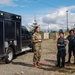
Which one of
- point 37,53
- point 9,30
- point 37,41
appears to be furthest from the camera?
point 9,30

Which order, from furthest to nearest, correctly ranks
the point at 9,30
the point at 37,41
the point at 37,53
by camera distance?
1. the point at 9,30
2. the point at 37,53
3. the point at 37,41

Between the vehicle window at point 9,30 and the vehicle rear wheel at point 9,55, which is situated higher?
the vehicle window at point 9,30

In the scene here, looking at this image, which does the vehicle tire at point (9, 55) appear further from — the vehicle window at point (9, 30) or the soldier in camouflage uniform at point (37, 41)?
the soldier in camouflage uniform at point (37, 41)

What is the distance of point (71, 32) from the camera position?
11.8m

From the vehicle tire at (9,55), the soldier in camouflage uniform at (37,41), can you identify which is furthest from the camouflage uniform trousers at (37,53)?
the vehicle tire at (9,55)

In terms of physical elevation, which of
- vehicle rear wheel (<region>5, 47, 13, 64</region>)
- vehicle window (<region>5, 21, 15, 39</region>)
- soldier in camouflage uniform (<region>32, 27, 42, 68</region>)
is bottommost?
vehicle rear wheel (<region>5, 47, 13, 64</region>)

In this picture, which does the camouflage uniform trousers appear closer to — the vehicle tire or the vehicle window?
the vehicle tire

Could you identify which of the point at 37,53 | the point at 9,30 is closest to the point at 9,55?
the point at 9,30

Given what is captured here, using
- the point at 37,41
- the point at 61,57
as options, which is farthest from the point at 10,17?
the point at 61,57

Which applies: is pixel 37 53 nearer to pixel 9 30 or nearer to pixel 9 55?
pixel 9 55

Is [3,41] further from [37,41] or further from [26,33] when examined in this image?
[26,33]

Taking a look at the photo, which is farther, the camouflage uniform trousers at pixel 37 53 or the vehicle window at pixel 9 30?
the vehicle window at pixel 9 30

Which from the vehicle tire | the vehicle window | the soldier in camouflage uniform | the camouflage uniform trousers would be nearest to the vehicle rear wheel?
the vehicle tire

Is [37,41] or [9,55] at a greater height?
[37,41]
